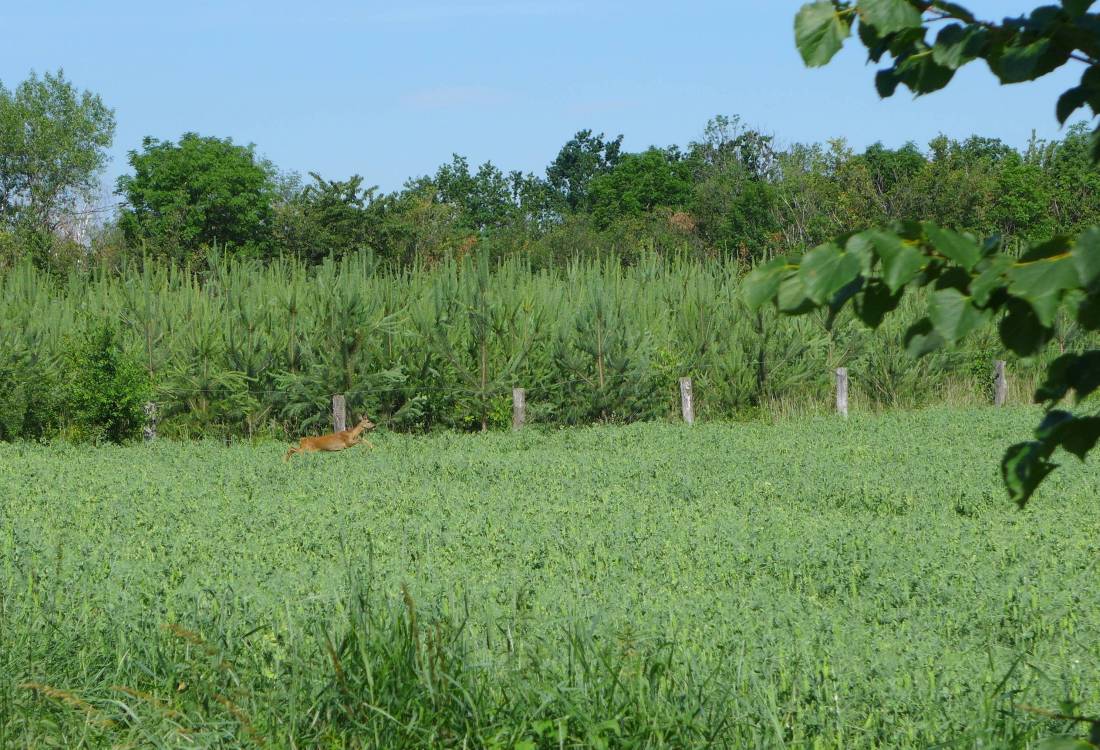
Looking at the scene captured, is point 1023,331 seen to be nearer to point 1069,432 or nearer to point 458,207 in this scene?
point 1069,432

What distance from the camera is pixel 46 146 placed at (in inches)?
2419

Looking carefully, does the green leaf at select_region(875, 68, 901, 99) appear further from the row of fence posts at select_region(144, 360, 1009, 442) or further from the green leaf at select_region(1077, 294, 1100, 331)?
the row of fence posts at select_region(144, 360, 1009, 442)

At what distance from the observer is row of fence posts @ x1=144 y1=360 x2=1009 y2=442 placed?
17641 mm

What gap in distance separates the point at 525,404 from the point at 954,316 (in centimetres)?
1762

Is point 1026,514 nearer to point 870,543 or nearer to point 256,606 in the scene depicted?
point 870,543

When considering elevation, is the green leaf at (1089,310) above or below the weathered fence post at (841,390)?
above

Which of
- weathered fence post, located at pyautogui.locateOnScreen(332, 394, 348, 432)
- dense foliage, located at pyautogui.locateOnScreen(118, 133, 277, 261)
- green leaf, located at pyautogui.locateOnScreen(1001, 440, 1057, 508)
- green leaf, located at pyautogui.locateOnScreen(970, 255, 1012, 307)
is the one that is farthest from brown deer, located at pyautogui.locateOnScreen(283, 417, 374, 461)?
dense foliage, located at pyautogui.locateOnScreen(118, 133, 277, 261)

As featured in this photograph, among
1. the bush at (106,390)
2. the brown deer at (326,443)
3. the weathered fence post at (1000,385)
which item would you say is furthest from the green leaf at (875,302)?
Result: the weathered fence post at (1000,385)

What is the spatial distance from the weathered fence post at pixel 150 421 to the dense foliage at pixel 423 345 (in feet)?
A: 0.77

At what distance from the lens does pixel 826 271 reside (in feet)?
6.72

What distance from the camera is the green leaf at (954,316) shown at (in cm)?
202

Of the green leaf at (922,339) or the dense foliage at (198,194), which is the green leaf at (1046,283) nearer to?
the green leaf at (922,339)

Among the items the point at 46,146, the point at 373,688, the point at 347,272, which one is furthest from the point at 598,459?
the point at 46,146

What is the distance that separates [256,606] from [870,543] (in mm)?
4339
